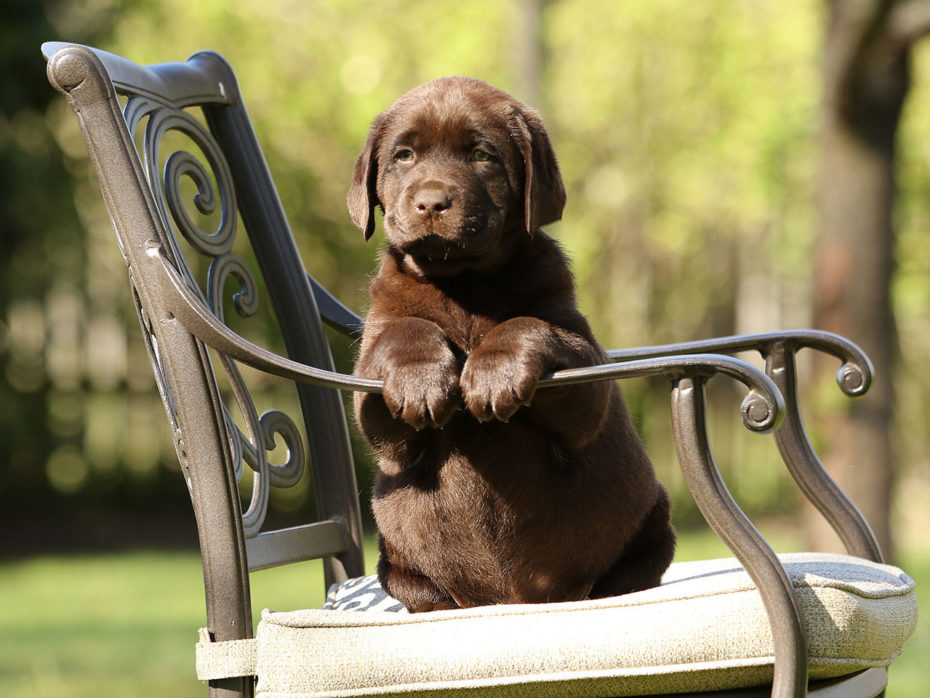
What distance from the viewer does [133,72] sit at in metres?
2.46

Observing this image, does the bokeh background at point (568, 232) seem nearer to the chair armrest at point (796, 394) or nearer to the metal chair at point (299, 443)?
the chair armrest at point (796, 394)

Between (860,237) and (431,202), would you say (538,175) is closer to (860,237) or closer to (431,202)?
(431,202)

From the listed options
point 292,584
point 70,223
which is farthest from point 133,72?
point 70,223

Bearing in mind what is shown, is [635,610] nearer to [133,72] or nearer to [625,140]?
[133,72]

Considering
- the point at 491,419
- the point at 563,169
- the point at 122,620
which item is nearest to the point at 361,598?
the point at 491,419

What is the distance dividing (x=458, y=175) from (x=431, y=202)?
0.30 ft

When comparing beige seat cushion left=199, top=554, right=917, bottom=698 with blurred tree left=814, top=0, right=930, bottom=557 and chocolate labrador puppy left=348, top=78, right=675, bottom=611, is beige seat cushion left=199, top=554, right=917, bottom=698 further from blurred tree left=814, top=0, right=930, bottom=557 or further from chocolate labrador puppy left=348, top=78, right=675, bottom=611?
blurred tree left=814, top=0, right=930, bottom=557

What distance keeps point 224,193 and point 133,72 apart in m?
0.45

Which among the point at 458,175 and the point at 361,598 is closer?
the point at 458,175

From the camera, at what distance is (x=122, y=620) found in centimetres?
639

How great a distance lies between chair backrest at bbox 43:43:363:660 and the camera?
2205 millimetres

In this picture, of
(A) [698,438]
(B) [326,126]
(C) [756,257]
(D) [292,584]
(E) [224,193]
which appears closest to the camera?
(A) [698,438]

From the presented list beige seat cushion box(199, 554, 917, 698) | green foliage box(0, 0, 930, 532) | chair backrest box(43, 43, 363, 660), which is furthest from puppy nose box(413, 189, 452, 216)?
green foliage box(0, 0, 930, 532)

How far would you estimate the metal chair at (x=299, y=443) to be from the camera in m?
1.91
